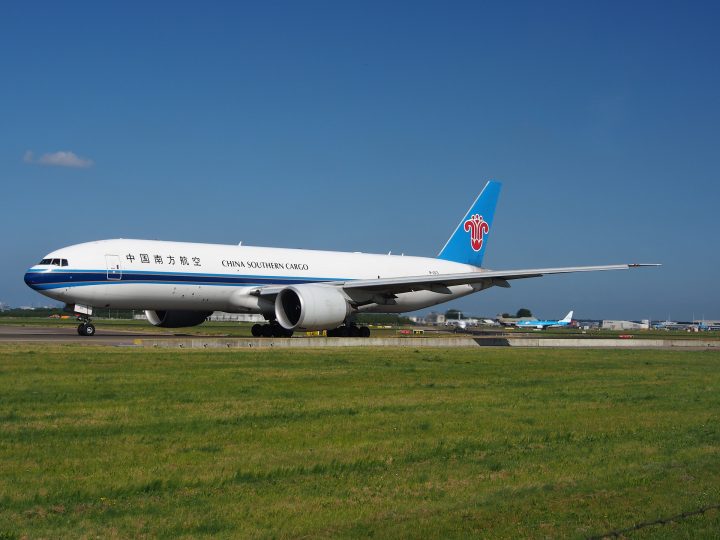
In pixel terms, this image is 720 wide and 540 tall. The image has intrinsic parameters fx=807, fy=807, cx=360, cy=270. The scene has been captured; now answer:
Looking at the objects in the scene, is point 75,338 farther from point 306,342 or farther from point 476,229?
point 476,229

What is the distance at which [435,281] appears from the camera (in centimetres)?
3444

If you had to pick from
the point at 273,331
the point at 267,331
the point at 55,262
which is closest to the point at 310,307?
the point at 273,331

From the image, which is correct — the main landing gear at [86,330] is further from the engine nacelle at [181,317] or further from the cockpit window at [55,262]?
the engine nacelle at [181,317]

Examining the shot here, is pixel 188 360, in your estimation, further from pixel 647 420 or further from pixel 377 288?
pixel 377 288

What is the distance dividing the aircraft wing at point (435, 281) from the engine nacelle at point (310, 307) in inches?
42.4

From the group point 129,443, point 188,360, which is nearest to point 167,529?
point 129,443

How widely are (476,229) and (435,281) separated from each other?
11917 millimetres

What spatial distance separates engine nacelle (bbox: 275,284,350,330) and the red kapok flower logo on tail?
1504 centimetres

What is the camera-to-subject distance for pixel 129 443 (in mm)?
8938

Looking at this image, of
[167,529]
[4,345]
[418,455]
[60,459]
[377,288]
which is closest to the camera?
[167,529]

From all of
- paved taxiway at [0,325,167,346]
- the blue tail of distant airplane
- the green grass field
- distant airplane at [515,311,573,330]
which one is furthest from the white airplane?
distant airplane at [515,311,573,330]

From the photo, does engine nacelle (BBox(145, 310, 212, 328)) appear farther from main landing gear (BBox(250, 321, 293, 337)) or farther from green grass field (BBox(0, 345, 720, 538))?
green grass field (BBox(0, 345, 720, 538))

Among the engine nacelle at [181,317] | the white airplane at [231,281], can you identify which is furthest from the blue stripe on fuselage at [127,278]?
the engine nacelle at [181,317]

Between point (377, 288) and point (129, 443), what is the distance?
84.1 ft
